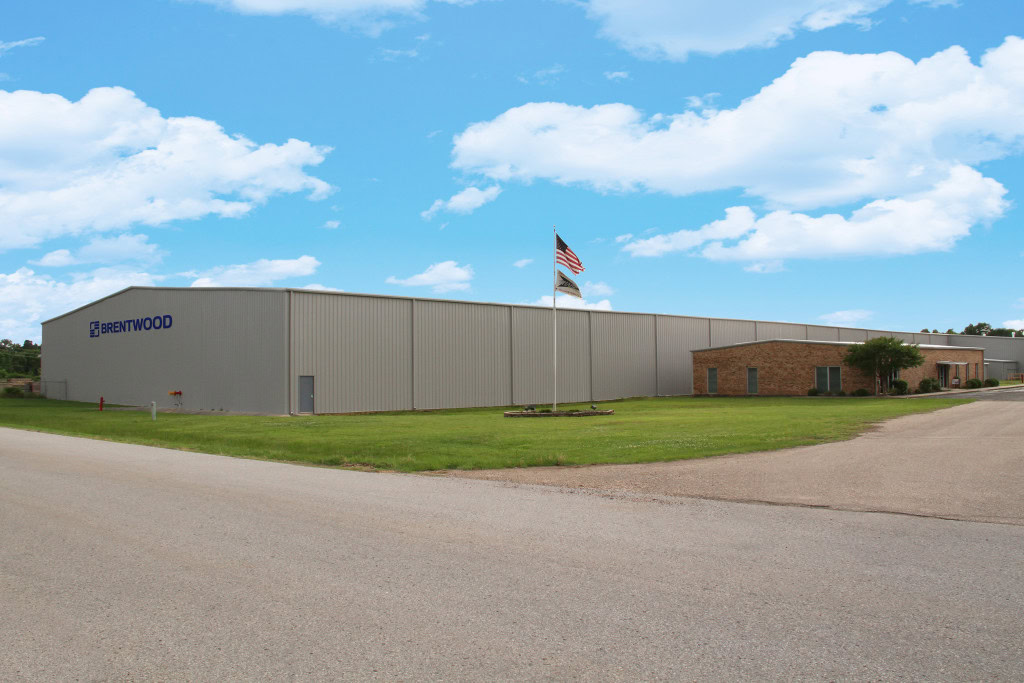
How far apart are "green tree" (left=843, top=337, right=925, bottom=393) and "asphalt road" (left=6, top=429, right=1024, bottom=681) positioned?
44.4 m

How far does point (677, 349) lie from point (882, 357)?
1449 cm

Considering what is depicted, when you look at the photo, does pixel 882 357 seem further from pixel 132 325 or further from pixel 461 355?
pixel 132 325

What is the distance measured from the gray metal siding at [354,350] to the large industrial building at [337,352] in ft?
0.18

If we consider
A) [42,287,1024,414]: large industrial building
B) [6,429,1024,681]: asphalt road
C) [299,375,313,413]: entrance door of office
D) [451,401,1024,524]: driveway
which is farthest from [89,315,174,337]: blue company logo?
[6,429,1024,681]: asphalt road

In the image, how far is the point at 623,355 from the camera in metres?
54.3

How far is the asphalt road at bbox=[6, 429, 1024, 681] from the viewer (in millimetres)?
4395

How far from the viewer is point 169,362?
43.6 metres

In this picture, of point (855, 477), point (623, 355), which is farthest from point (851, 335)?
point (855, 477)

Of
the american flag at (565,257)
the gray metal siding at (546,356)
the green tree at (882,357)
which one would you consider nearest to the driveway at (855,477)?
the american flag at (565,257)

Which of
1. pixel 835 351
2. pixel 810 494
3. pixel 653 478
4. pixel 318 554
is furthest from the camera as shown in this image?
pixel 835 351

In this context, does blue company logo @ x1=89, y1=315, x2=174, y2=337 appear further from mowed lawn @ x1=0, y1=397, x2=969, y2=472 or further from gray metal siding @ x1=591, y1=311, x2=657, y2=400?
gray metal siding @ x1=591, y1=311, x2=657, y2=400

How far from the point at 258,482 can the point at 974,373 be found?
65.9 m

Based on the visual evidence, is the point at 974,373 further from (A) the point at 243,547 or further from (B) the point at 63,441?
(A) the point at 243,547

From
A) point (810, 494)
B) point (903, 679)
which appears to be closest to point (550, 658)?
point (903, 679)
